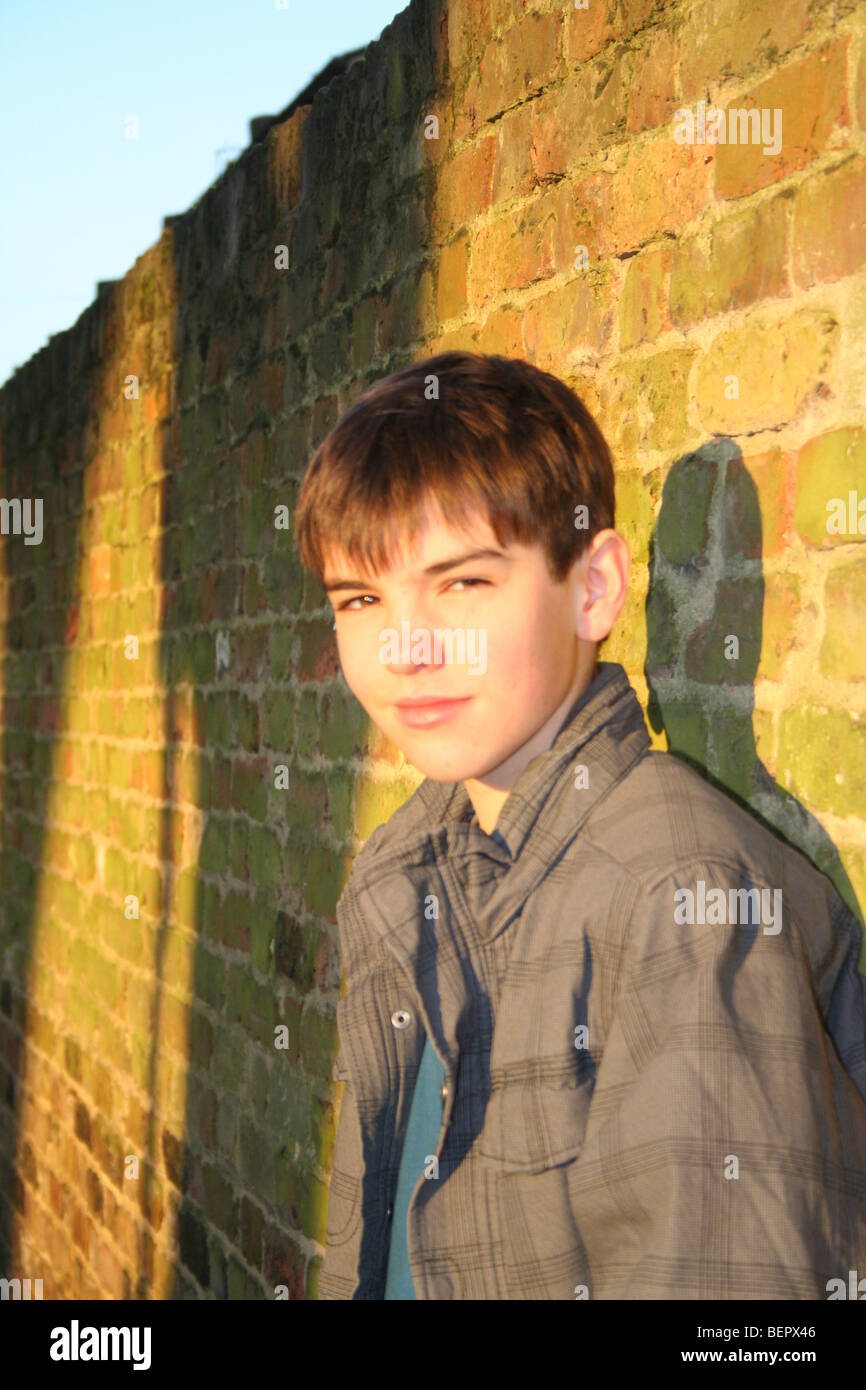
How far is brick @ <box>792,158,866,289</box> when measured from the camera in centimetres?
166

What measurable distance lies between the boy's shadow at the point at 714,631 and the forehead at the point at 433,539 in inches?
17.6

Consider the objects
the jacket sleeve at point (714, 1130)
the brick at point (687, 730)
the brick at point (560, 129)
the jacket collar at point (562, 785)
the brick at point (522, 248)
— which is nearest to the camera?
the jacket sleeve at point (714, 1130)

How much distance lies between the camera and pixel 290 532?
11.6ft

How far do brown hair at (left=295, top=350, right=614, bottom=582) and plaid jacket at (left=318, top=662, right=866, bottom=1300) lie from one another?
8.4 inches

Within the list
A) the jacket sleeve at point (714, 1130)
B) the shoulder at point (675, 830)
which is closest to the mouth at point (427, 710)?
the shoulder at point (675, 830)

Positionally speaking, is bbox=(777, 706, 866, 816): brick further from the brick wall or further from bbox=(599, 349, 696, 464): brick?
bbox=(599, 349, 696, 464): brick

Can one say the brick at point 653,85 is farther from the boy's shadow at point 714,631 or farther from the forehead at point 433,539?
the forehead at point 433,539

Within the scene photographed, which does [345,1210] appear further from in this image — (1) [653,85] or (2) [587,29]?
(2) [587,29]

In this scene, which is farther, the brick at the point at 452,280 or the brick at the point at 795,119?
the brick at the point at 452,280

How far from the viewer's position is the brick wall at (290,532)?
1782 millimetres

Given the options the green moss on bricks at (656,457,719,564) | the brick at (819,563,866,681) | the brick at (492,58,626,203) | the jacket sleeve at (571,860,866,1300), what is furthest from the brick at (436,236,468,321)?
the jacket sleeve at (571,860,866,1300)

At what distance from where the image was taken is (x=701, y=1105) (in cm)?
122
